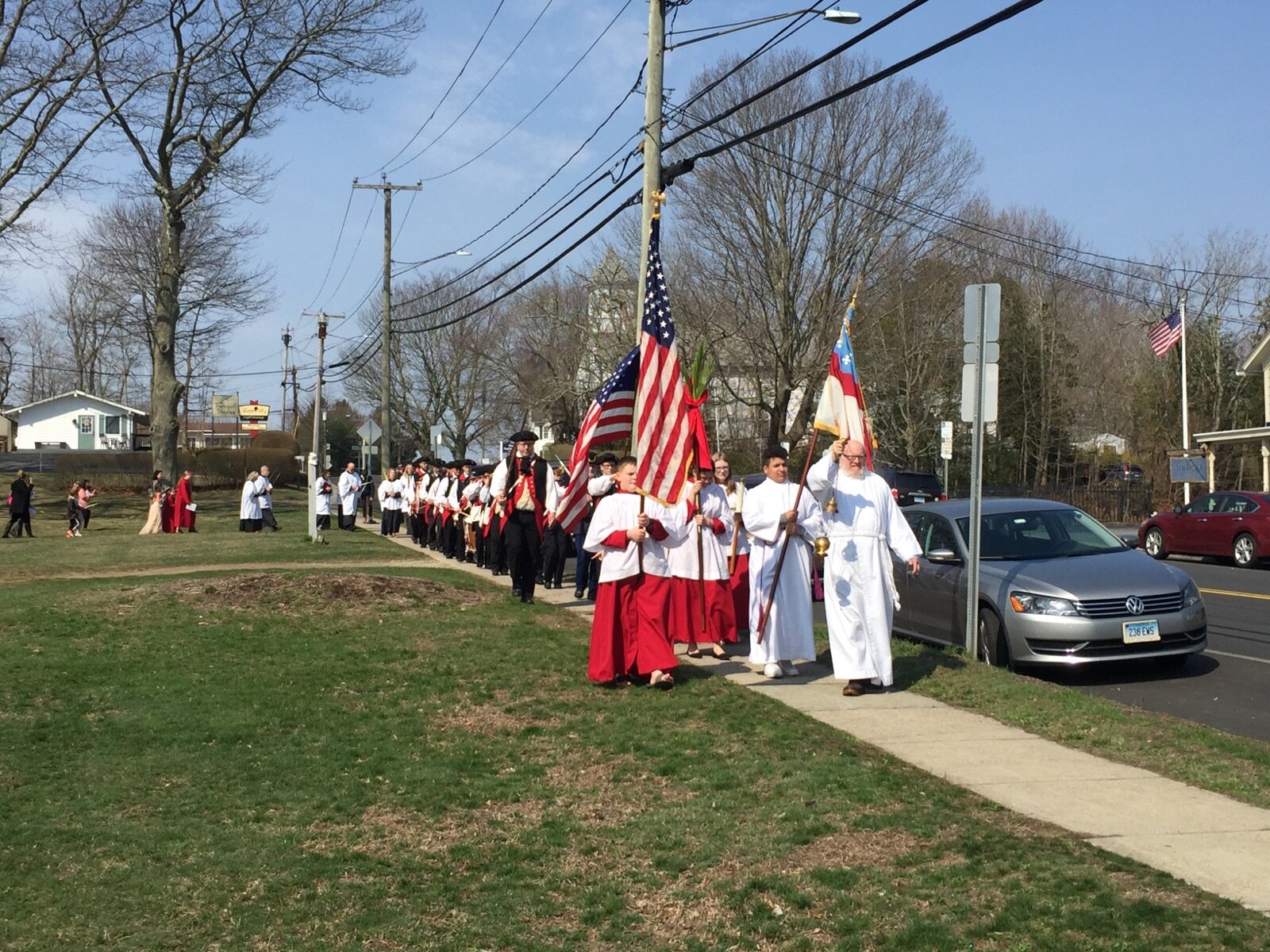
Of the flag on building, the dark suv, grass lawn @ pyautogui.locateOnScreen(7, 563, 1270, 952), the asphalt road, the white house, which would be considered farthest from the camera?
the white house

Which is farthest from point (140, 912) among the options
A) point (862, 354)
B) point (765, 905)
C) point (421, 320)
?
point (421, 320)

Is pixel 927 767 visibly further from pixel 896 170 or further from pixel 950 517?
pixel 896 170

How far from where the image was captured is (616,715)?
914 centimetres

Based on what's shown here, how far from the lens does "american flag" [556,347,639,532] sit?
11.5 m

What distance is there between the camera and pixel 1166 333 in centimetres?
3856

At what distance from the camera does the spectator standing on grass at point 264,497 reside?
35781mm

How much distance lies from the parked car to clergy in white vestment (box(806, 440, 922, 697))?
1.84 metres

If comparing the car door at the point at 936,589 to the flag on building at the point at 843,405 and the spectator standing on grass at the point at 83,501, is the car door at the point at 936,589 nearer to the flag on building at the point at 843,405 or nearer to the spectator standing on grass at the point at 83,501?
the flag on building at the point at 843,405

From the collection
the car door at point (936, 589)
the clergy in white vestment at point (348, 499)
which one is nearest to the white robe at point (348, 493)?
the clergy in white vestment at point (348, 499)

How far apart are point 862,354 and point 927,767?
1414 inches

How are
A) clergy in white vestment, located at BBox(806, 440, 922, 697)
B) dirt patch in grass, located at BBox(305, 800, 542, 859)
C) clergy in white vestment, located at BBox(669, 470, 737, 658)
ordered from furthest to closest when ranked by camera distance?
clergy in white vestment, located at BBox(669, 470, 737, 658) → clergy in white vestment, located at BBox(806, 440, 922, 697) → dirt patch in grass, located at BBox(305, 800, 542, 859)

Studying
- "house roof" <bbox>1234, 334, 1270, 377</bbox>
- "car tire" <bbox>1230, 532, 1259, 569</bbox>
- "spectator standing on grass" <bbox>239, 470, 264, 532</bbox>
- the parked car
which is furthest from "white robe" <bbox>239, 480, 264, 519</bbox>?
"house roof" <bbox>1234, 334, 1270, 377</bbox>

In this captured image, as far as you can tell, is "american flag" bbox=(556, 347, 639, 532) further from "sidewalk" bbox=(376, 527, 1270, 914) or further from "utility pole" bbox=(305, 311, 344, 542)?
"utility pole" bbox=(305, 311, 344, 542)

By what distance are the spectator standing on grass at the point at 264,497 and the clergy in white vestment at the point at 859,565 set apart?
27.3 m
